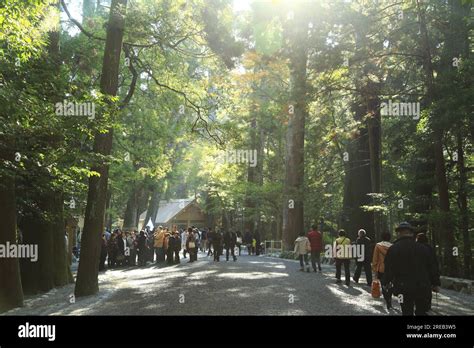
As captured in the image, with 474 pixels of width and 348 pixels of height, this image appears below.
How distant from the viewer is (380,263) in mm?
11812

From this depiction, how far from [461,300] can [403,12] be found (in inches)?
390

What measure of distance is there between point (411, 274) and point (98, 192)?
1021 centimetres

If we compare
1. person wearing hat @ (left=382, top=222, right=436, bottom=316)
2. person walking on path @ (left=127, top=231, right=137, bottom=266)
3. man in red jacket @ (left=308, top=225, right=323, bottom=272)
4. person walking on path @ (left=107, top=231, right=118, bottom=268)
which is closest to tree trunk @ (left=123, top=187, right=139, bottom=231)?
person walking on path @ (left=127, top=231, right=137, bottom=266)

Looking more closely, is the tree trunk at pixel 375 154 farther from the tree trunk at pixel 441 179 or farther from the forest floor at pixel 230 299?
the forest floor at pixel 230 299

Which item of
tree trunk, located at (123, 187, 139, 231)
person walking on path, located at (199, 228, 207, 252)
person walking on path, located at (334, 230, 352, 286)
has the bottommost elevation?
person walking on path, located at (199, 228, 207, 252)

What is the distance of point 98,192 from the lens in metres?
15.2

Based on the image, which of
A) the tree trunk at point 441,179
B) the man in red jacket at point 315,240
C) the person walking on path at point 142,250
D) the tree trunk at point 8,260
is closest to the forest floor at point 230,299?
the tree trunk at point 8,260

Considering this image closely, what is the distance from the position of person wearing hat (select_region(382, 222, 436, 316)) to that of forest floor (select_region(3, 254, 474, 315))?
10.2ft

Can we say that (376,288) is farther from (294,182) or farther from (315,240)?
(294,182)

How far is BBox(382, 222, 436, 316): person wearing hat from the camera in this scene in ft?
24.2

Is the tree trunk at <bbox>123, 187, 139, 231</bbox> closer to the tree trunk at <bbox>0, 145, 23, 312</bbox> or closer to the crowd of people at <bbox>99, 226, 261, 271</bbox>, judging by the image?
the crowd of people at <bbox>99, 226, 261, 271</bbox>

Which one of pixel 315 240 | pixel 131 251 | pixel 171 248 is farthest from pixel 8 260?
pixel 131 251
